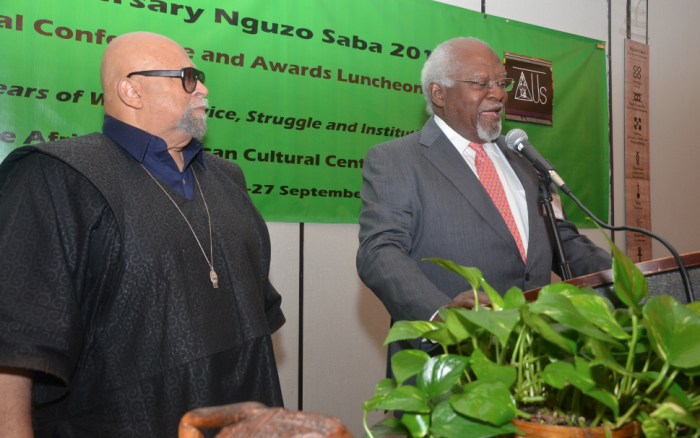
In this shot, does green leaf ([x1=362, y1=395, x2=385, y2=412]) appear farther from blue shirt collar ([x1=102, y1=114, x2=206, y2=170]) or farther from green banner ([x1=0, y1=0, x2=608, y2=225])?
green banner ([x1=0, y1=0, x2=608, y2=225])

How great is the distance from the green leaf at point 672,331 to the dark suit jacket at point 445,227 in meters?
1.12

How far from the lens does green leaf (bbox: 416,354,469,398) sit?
1.56 ft

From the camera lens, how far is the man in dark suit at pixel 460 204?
5.44ft

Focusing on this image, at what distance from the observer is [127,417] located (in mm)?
1318

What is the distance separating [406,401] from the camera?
464 mm

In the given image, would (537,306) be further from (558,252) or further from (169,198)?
(169,198)

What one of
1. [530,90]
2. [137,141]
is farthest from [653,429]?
[530,90]

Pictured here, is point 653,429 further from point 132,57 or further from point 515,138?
point 132,57

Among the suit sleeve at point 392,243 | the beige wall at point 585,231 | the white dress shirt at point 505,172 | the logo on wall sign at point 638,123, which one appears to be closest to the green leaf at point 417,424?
the suit sleeve at point 392,243

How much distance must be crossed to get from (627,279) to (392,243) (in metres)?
1.11

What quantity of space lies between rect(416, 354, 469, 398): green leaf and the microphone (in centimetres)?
89

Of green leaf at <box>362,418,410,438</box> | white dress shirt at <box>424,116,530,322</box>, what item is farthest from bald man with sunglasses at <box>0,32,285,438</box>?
green leaf at <box>362,418,410,438</box>

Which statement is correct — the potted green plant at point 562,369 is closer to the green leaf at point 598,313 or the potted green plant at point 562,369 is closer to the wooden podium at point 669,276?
the green leaf at point 598,313

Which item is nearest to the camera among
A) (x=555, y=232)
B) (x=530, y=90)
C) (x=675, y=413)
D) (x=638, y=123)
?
(x=675, y=413)
